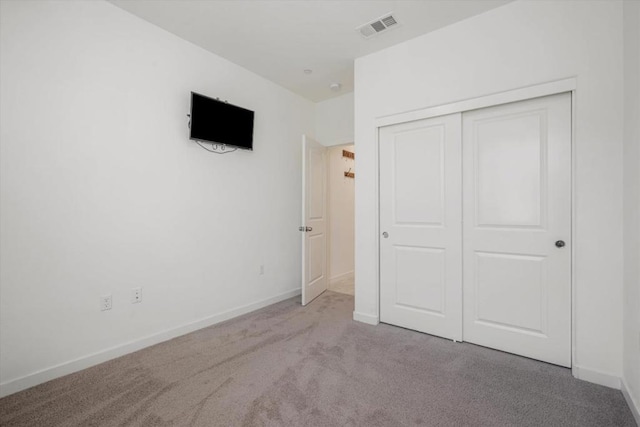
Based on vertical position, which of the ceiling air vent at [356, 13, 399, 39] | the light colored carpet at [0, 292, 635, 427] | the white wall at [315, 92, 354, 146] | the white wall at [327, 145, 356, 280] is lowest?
the light colored carpet at [0, 292, 635, 427]

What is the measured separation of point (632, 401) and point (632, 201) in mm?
1169

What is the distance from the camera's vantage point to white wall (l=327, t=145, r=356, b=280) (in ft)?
15.9

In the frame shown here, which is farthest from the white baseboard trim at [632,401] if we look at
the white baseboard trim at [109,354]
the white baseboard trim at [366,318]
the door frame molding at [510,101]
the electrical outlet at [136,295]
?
the electrical outlet at [136,295]

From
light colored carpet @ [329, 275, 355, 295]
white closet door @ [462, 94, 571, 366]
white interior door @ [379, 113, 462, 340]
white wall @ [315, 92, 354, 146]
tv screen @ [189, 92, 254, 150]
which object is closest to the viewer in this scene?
white closet door @ [462, 94, 571, 366]

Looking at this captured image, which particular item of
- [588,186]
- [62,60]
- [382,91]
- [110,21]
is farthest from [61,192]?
[588,186]

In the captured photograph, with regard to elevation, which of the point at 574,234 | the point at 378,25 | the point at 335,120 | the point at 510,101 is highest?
the point at 378,25

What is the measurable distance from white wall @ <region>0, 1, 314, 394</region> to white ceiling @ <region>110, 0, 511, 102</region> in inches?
8.9

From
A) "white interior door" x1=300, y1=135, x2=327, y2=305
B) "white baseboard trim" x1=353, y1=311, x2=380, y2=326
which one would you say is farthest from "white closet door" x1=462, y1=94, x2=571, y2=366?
"white interior door" x1=300, y1=135, x2=327, y2=305

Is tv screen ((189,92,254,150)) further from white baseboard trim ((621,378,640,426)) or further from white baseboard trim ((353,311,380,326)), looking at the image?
white baseboard trim ((621,378,640,426))

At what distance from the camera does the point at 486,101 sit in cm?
245

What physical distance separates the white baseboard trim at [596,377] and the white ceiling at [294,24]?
2795mm

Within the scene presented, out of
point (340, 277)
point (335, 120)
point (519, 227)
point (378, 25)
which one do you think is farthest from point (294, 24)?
point (340, 277)

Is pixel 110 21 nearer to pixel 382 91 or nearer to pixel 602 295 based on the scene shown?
pixel 382 91

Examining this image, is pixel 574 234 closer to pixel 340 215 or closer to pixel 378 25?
pixel 378 25
